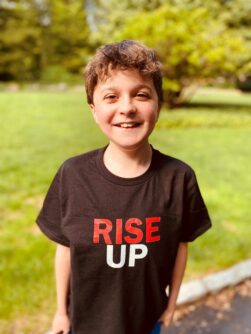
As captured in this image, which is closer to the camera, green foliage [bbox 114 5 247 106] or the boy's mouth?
the boy's mouth

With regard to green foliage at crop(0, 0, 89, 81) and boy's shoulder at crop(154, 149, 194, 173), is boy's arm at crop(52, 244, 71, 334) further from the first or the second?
green foliage at crop(0, 0, 89, 81)

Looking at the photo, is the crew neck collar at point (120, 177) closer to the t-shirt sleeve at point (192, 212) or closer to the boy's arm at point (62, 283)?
the t-shirt sleeve at point (192, 212)

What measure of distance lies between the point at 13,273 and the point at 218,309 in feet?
6.63

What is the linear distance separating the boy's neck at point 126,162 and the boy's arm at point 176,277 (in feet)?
1.63

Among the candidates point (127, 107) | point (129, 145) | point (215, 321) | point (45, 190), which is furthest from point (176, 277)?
point (45, 190)

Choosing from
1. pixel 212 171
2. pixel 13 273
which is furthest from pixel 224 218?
pixel 13 273

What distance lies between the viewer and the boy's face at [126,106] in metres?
1.46

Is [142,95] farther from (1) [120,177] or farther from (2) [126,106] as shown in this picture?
(1) [120,177]

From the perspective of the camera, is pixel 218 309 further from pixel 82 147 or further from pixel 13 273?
pixel 82 147

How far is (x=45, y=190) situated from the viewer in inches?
221

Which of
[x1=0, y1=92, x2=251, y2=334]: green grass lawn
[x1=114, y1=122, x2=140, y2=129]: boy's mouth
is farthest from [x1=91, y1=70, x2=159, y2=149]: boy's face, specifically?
[x1=0, y1=92, x2=251, y2=334]: green grass lawn

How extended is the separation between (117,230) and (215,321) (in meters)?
2.17

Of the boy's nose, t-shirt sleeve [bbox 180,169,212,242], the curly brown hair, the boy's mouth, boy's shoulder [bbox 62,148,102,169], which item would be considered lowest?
t-shirt sleeve [bbox 180,169,212,242]

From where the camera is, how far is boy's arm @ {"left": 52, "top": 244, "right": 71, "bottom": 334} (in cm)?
177
